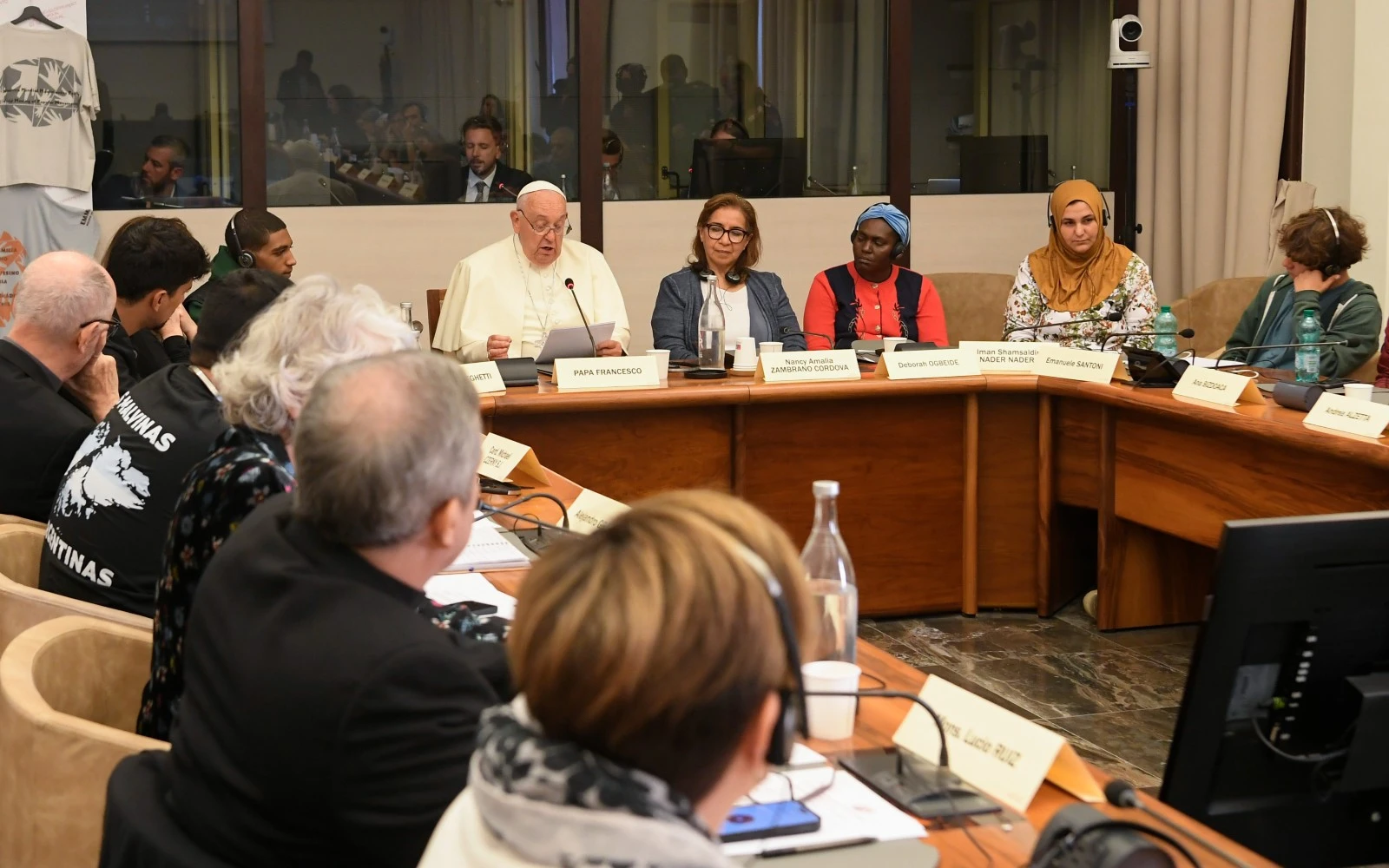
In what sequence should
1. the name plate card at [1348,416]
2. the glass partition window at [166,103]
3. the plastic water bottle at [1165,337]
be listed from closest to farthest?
the name plate card at [1348,416] → the plastic water bottle at [1165,337] → the glass partition window at [166,103]

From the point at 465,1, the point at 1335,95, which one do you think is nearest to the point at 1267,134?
the point at 1335,95

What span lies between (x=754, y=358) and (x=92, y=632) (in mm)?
2755

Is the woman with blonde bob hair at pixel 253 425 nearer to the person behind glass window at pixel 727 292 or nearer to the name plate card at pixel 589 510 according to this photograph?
the name plate card at pixel 589 510

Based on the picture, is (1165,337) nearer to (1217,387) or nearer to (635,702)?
(1217,387)

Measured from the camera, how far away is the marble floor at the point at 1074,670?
132 inches

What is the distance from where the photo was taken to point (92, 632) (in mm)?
1814

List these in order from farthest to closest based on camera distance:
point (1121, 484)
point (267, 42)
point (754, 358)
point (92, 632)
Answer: point (267, 42), point (754, 358), point (1121, 484), point (92, 632)

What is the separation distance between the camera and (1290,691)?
4.18 ft

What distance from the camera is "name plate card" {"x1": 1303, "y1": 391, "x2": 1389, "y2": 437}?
10.3 ft

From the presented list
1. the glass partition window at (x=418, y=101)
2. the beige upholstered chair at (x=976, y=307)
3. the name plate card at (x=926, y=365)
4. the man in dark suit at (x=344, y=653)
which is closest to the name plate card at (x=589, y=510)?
the man in dark suit at (x=344, y=653)

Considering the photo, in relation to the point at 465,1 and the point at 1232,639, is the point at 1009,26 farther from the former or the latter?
the point at 1232,639

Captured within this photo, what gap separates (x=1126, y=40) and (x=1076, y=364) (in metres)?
3.07

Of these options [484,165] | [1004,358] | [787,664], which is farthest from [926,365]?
[787,664]

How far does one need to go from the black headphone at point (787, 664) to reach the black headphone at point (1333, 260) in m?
4.19
